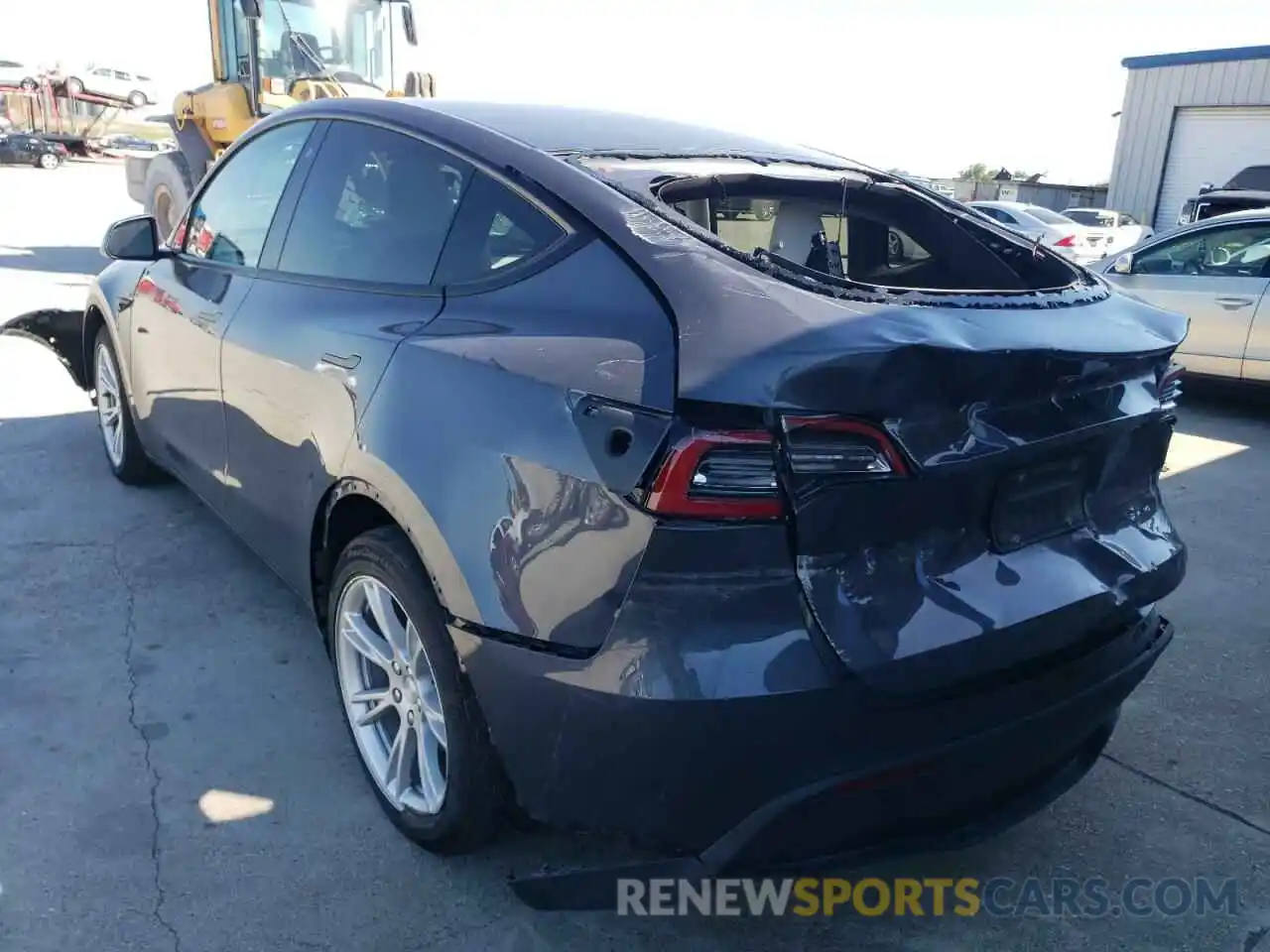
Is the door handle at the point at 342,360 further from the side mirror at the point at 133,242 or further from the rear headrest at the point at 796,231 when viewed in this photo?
the side mirror at the point at 133,242

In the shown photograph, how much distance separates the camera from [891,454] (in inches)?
68.7

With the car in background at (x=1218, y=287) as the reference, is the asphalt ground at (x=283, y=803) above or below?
below

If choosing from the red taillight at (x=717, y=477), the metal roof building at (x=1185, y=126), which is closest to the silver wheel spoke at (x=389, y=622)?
the red taillight at (x=717, y=477)

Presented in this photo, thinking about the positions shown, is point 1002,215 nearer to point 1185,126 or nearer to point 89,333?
point 1185,126

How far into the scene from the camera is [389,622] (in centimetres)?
242

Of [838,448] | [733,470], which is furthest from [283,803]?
[838,448]

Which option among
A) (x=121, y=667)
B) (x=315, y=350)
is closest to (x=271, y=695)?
(x=121, y=667)

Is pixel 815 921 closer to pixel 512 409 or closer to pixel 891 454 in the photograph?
pixel 891 454

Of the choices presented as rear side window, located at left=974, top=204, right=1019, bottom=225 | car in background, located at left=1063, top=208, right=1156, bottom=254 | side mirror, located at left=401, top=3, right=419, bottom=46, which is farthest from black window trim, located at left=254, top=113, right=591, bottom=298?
car in background, located at left=1063, top=208, right=1156, bottom=254

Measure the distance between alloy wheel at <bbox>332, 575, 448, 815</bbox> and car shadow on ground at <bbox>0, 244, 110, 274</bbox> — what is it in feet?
37.8

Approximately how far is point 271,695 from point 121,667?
544 mm

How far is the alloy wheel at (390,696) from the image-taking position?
2330 mm

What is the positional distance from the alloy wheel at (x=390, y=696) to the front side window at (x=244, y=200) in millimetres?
1329

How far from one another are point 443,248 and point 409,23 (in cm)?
1053
